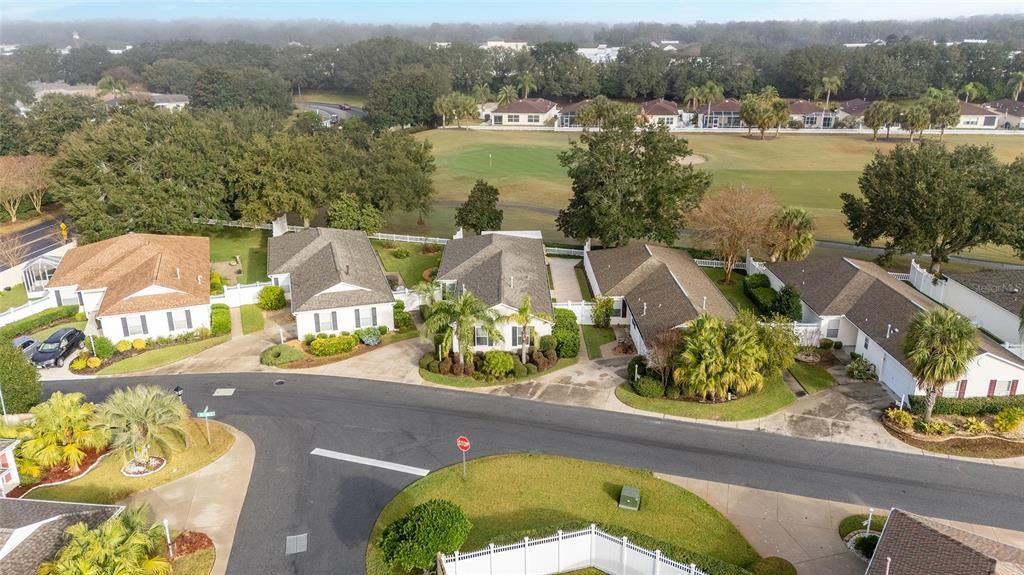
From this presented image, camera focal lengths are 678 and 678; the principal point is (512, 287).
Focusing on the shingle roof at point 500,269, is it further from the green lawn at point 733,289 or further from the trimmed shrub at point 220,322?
the trimmed shrub at point 220,322

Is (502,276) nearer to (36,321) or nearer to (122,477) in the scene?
(122,477)

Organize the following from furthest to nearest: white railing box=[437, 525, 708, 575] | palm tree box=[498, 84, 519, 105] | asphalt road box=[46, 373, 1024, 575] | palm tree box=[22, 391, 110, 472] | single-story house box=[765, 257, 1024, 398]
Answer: palm tree box=[498, 84, 519, 105], single-story house box=[765, 257, 1024, 398], palm tree box=[22, 391, 110, 472], asphalt road box=[46, 373, 1024, 575], white railing box=[437, 525, 708, 575]

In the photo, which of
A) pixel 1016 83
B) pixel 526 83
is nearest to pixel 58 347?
pixel 526 83

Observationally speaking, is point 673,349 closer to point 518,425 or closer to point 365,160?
point 518,425

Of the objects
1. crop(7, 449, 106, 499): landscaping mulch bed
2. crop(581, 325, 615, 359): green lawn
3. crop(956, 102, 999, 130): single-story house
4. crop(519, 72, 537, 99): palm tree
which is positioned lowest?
crop(7, 449, 106, 499): landscaping mulch bed

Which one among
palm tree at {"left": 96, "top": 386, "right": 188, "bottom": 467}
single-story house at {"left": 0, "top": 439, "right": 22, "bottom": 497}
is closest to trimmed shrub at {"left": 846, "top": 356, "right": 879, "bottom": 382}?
palm tree at {"left": 96, "top": 386, "right": 188, "bottom": 467}

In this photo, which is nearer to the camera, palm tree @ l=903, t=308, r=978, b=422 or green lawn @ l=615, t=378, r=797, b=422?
palm tree @ l=903, t=308, r=978, b=422

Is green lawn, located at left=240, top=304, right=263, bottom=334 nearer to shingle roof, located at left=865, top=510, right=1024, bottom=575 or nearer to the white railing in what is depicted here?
the white railing
